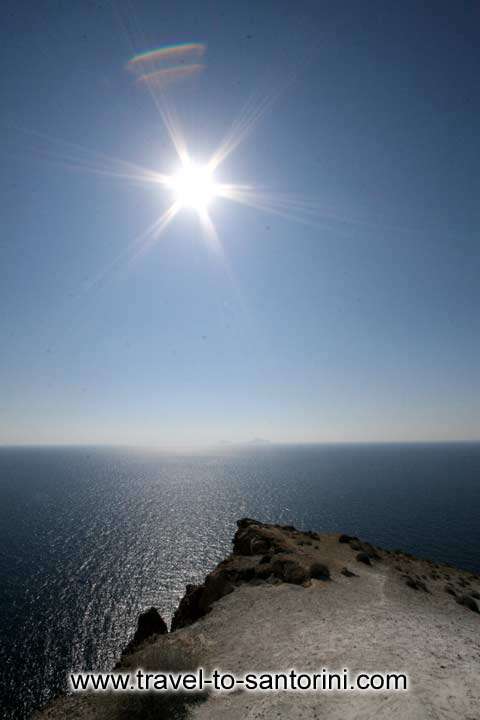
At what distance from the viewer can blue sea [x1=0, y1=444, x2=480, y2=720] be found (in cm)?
3922

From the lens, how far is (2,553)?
67.2 meters

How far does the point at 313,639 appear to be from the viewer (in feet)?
58.9

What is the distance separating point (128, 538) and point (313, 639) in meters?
74.3

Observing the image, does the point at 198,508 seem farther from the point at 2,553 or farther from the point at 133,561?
the point at 2,553

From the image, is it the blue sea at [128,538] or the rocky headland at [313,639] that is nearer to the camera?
the rocky headland at [313,639]

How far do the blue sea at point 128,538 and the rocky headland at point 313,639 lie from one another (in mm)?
18734

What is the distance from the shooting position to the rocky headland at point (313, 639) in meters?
12.8

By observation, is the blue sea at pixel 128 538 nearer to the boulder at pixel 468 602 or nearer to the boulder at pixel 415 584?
the boulder at pixel 415 584

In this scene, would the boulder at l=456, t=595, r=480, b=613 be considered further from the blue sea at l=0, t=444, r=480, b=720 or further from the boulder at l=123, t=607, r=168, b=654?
the blue sea at l=0, t=444, r=480, b=720

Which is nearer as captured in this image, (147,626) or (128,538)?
(147,626)

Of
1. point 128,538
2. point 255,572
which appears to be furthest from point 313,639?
point 128,538

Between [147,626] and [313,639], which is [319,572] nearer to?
[313,639]

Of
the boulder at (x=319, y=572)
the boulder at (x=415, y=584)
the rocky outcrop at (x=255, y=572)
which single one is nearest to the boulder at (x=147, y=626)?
the rocky outcrop at (x=255, y=572)

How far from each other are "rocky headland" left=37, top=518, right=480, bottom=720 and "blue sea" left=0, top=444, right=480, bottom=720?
18.7 metres
